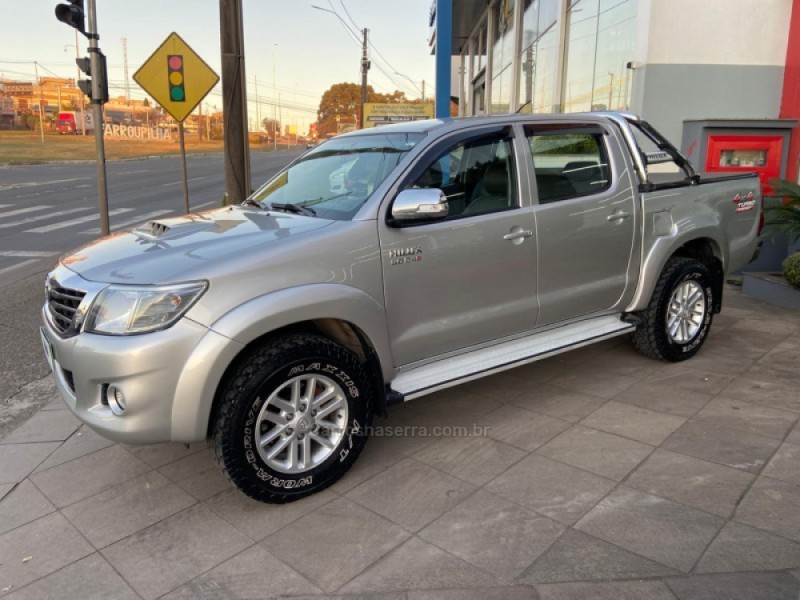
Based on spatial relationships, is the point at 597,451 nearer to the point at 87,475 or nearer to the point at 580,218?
the point at 580,218

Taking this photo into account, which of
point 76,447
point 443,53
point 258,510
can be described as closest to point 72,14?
point 76,447

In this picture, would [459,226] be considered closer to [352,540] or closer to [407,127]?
[407,127]

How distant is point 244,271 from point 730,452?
2.78m

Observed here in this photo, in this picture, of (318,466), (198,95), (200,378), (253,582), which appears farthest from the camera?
(198,95)

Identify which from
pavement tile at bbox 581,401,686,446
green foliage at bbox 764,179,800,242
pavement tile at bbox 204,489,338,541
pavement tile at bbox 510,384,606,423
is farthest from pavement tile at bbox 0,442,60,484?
green foliage at bbox 764,179,800,242

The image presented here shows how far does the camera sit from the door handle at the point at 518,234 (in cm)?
390

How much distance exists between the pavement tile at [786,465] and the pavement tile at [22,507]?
3671 mm

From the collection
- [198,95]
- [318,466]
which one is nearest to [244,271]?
[318,466]

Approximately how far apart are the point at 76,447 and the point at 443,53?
1382 centimetres

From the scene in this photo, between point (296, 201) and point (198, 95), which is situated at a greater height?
point (198, 95)

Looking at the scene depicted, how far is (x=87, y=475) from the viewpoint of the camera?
3.65m

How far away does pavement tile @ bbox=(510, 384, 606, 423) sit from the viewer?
4.23 metres

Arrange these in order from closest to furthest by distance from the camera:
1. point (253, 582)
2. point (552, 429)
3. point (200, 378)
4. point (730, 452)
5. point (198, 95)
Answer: point (253, 582) < point (200, 378) < point (730, 452) < point (552, 429) < point (198, 95)

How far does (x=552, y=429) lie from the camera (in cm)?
400
